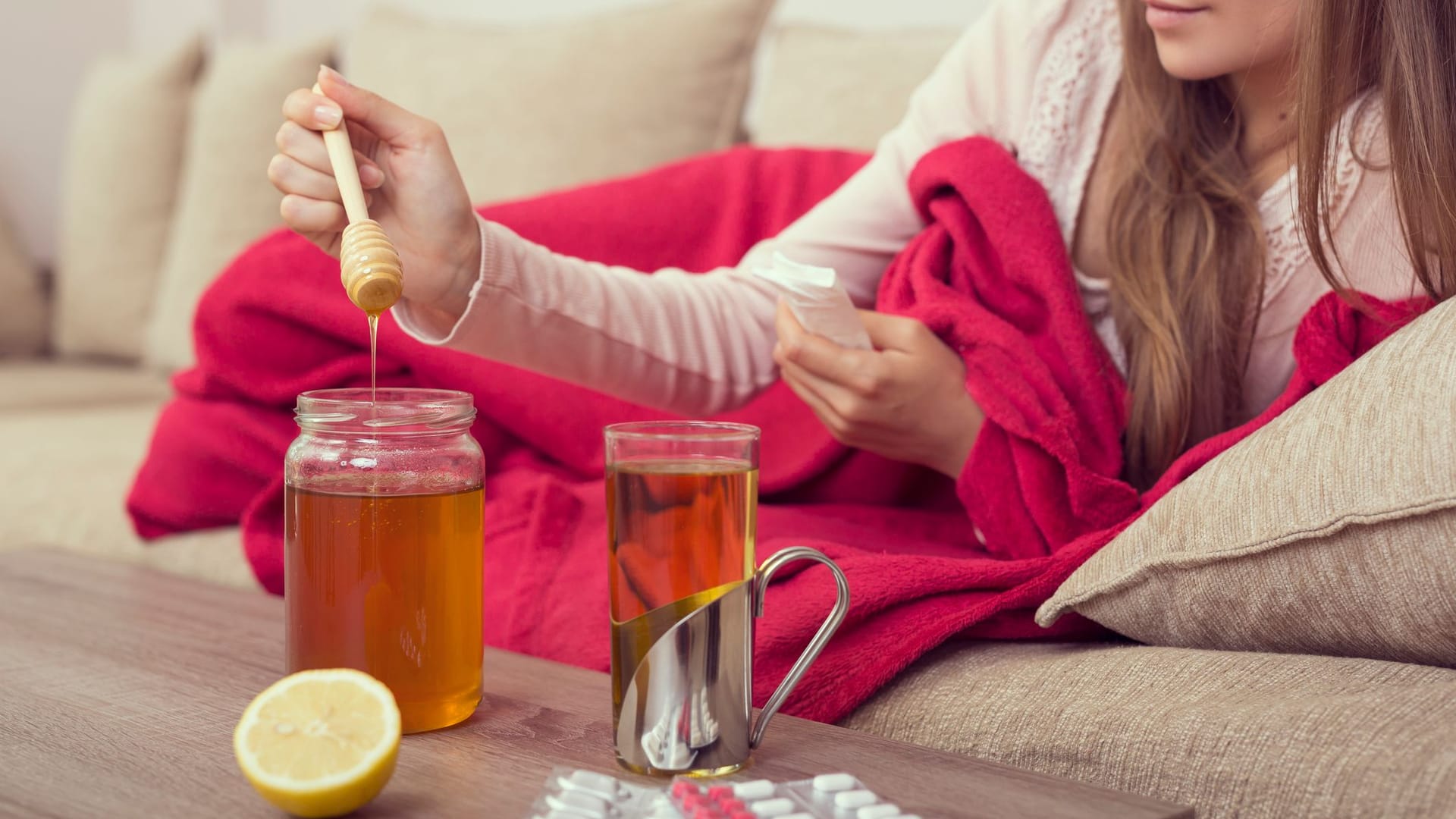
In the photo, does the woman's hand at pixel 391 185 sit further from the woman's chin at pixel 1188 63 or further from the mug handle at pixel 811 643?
the woman's chin at pixel 1188 63

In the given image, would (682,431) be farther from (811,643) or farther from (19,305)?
(19,305)

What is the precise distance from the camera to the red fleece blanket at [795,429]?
0.85 m

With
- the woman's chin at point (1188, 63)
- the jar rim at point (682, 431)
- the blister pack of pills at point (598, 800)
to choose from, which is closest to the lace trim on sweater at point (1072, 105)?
the woman's chin at point (1188, 63)

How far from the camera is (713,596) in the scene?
599 mm

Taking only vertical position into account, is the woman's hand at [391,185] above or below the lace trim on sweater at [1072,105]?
below

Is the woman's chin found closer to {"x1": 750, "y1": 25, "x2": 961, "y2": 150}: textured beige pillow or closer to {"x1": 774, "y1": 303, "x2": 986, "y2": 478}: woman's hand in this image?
{"x1": 774, "y1": 303, "x2": 986, "y2": 478}: woman's hand

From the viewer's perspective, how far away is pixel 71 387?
7.72 feet

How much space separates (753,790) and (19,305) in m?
2.76

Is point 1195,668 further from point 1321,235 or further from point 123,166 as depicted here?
point 123,166

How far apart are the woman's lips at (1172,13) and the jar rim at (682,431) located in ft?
1.74

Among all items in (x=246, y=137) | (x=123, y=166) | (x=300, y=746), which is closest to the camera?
(x=300, y=746)

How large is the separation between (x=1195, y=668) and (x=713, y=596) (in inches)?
12.4

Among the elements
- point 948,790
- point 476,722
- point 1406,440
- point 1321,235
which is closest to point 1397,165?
point 1321,235

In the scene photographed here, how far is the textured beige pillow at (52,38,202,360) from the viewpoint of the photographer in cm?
264
